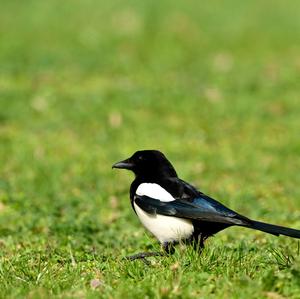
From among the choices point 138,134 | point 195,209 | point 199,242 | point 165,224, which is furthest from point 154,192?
point 138,134

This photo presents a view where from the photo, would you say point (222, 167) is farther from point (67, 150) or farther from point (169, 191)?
point (169, 191)

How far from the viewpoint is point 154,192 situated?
5.59 meters

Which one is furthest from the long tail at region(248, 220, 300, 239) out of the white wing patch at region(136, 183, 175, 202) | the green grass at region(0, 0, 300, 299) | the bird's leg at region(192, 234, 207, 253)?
the white wing patch at region(136, 183, 175, 202)

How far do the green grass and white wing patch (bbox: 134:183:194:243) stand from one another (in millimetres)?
202

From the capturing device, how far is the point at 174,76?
14617mm

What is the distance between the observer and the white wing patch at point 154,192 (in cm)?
553

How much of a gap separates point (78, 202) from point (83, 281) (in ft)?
13.0

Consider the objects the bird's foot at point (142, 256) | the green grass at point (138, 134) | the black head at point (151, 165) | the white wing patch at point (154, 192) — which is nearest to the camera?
the green grass at point (138, 134)

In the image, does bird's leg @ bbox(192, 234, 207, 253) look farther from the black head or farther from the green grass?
the black head

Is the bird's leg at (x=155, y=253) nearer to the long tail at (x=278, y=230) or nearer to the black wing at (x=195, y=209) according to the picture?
the black wing at (x=195, y=209)

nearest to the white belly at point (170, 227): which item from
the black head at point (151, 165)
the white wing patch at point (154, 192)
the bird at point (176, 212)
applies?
the bird at point (176, 212)

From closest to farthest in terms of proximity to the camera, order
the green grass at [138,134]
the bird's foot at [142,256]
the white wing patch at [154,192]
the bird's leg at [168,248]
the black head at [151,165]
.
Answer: the green grass at [138,134] → the bird's foot at [142,256] → the bird's leg at [168,248] → the white wing patch at [154,192] → the black head at [151,165]

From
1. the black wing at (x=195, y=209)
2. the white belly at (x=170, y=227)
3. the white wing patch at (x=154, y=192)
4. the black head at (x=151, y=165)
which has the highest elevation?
the black head at (x=151, y=165)

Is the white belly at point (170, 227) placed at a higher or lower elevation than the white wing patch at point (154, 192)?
lower
